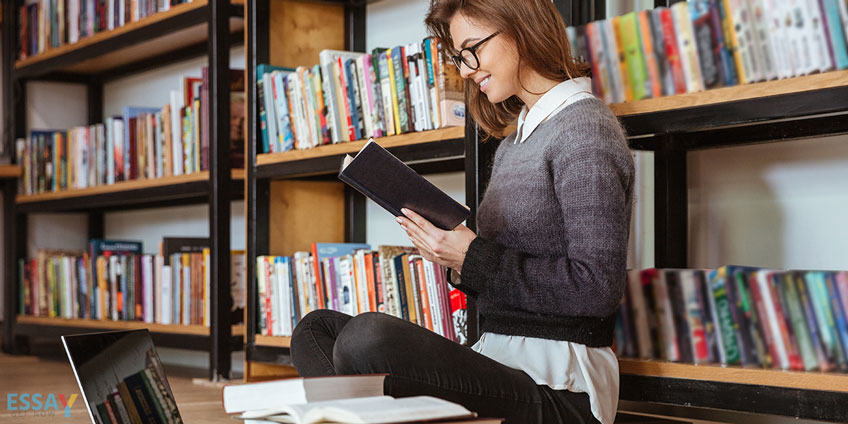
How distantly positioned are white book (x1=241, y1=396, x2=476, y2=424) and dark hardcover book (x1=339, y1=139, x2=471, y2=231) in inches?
14.2

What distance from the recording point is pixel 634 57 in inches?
62.8

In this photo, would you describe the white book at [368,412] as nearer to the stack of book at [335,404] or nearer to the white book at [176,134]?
the stack of book at [335,404]

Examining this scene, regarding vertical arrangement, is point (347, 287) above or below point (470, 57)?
below

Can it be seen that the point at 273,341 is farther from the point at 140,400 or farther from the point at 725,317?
the point at 725,317

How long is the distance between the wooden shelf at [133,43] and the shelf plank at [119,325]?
2.83ft

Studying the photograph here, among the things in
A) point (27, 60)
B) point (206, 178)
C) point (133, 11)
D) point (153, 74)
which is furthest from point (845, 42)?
point (27, 60)

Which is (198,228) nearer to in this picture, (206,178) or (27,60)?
(206,178)

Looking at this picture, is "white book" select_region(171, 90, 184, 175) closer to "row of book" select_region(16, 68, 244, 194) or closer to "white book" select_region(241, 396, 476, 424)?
"row of book" select_region(16, 68, 244, 194)

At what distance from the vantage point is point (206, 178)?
8.77 feet

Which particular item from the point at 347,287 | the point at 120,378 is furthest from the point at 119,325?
the point at 120,378

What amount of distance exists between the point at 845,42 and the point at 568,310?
543mm

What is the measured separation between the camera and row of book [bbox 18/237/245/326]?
2777 millimetres

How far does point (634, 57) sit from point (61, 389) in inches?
68.8

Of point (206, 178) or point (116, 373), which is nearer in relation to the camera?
point (116, 373)
